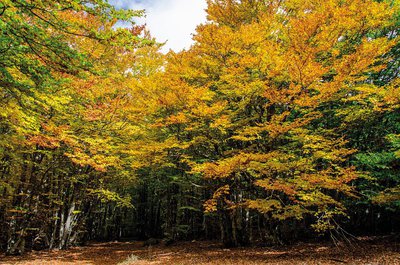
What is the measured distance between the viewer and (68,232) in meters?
16.6

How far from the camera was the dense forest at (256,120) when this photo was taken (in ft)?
30.6

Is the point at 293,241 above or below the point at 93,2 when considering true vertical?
below

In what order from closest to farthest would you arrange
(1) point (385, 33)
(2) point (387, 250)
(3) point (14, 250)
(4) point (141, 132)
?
(2) point (387, 250), (1) point (385, 33), (3) point (14, 250), (4) point (141, 132)

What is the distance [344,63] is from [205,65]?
610 cm

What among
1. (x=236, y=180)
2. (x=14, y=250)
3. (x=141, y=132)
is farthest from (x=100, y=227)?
(x=236, y=180)

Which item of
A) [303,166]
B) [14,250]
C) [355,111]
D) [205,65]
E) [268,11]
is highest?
[268,11]

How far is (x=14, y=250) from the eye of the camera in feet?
42.9

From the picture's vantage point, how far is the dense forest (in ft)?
30.6

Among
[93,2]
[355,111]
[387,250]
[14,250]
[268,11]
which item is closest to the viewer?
[93,2]

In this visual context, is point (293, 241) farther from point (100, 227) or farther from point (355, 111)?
point (100, 227)

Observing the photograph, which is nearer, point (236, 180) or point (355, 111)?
point (355, 111)

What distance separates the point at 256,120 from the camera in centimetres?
1333

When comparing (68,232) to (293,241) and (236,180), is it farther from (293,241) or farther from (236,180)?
(293,241)

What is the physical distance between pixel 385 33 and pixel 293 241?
11.3 meters
